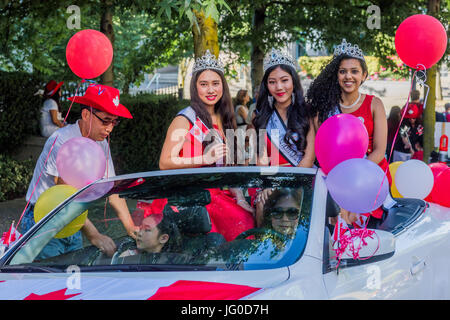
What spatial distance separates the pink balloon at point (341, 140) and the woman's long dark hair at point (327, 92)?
64 centimetres

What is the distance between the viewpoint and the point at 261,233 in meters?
3.29

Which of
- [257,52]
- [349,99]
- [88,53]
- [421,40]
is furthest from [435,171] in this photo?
[257,52]

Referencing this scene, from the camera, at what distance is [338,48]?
518cm

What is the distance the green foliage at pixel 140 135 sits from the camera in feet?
38.5

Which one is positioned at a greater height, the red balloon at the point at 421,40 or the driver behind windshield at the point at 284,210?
the red balloon at the point at 421,40

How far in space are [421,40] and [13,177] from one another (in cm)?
711

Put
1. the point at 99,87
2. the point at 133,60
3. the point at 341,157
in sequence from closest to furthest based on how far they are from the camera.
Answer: the point at 341,157 < the point at 99,87 < the point at 133,60

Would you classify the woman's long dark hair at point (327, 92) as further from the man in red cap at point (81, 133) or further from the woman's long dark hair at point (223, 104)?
the man in red cap at point (81, 133)

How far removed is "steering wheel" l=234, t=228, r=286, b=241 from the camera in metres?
3.18

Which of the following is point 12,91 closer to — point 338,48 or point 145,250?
point 338,48

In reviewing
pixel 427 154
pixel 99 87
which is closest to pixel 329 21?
pixel 427 154

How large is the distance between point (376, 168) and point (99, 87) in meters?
2.21

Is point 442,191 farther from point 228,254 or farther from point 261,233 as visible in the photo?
point 228,254

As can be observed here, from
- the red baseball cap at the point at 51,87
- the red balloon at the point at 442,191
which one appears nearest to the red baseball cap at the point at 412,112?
the red baseball cap at the point at 51,87
